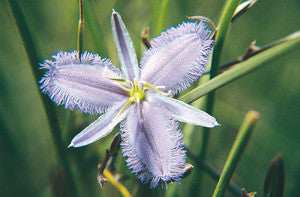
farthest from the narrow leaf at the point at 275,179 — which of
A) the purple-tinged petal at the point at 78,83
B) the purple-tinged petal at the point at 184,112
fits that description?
the purple-tinged petal at the point at 78,83

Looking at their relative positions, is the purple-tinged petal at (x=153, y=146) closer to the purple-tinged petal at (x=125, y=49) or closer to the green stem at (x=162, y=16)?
the purple-tinged petal at (x=125, y=49)

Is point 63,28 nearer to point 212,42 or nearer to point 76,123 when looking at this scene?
point 76,123

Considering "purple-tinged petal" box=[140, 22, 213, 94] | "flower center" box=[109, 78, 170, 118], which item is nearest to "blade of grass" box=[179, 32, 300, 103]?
"purple-tinged petal" box=[140, 22, 213, 94]

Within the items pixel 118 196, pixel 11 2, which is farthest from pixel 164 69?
pixel 118 196

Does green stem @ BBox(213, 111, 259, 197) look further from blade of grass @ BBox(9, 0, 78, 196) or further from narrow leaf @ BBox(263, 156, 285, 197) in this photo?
blade of grass @ BBox(9, 0, 78, 196)

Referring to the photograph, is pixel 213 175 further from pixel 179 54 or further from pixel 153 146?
pixel 179 54
